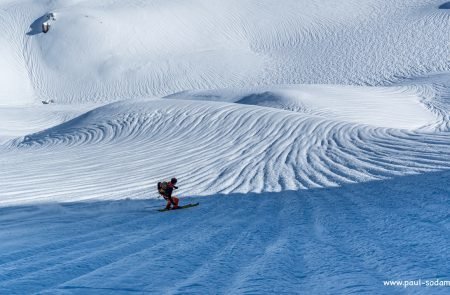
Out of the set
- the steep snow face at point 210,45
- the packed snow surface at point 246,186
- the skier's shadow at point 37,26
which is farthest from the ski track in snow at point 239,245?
the skier's shadow at point 37,26

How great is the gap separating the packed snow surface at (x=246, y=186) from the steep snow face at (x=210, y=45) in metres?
0.33

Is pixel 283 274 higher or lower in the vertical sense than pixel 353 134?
lower

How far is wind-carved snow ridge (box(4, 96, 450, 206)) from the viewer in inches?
337

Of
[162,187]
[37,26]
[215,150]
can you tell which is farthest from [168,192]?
[37,26]

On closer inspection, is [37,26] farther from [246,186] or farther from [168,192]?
[168,192]

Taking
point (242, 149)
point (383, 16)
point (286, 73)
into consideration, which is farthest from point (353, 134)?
point (383, 16)

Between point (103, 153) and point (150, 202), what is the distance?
5544mm

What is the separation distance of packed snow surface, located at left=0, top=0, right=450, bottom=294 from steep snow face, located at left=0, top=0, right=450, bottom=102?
0.33 metres

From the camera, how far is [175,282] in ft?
11.3

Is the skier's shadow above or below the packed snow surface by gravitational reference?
above

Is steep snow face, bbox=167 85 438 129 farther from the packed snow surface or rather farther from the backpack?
the backpack

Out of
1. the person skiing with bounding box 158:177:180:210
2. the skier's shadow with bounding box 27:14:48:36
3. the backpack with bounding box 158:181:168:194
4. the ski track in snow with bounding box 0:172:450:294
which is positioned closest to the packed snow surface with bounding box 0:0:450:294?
the ski track in snow with bounding box 0:172:450:294

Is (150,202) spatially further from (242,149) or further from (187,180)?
(242,149)

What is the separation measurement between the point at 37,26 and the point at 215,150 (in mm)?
35080
